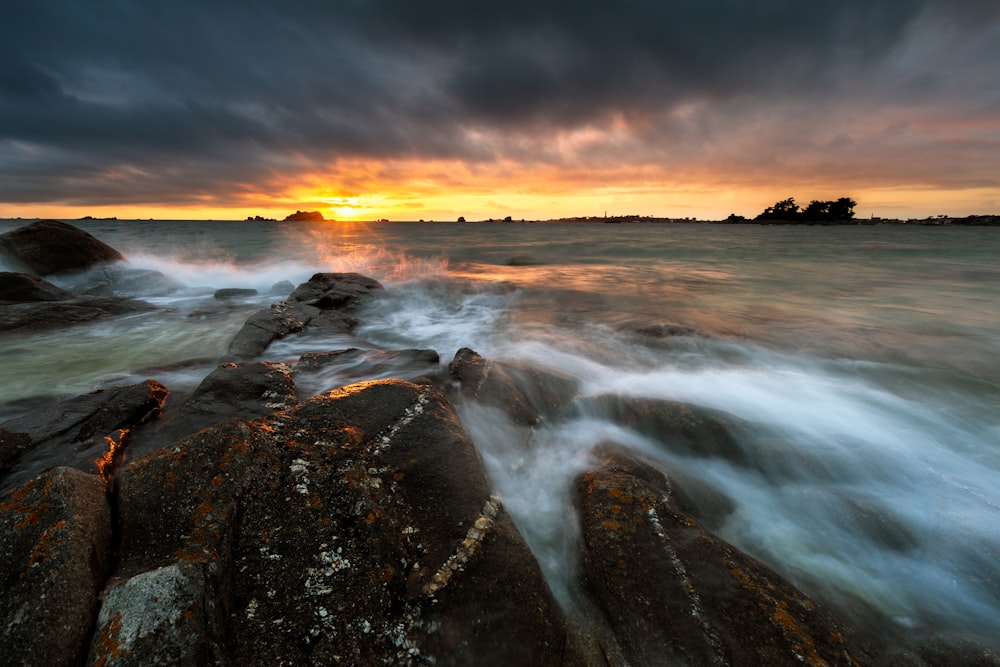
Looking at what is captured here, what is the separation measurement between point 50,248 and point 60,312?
7.88 m

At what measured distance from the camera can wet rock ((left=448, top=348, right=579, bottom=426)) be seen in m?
5.05

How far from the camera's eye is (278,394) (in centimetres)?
413

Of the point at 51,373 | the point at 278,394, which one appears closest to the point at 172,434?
the point at 278,394

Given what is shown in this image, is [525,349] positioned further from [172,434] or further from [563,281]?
[563,281]

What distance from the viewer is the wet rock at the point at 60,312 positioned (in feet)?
28.8

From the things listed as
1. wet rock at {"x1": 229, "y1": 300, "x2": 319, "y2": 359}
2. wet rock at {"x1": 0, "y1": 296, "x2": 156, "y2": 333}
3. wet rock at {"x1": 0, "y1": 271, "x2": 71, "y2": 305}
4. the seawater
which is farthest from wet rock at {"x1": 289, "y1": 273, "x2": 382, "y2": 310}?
wet rock at {"x1": 0, "y1": 271, "x2": 71, "y2": 305}

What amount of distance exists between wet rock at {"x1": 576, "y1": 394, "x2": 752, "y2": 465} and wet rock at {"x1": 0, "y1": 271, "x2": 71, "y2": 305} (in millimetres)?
13770

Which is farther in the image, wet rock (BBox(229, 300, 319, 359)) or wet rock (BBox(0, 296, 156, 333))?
wet rock (BBox(0, 296, 156, 333))

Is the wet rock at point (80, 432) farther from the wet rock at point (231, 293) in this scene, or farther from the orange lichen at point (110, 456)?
the wet rock at point (231, 293)

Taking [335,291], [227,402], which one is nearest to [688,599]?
[227,402]

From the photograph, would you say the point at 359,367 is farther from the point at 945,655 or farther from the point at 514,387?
the point at 945,655

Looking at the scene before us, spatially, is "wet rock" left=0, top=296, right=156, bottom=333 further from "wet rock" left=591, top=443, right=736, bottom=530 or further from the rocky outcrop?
"wet rock" left=591, top=443, right=736, bottom=530

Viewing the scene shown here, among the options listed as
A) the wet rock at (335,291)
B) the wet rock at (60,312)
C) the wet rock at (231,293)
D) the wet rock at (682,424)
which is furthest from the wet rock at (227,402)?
the wet rock at (231,293)

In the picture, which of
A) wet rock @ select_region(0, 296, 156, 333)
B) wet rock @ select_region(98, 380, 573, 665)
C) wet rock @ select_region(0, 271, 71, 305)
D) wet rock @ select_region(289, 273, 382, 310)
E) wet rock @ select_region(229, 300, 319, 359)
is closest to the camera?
wet rock @ select_region(98, 380, 573, 665)
